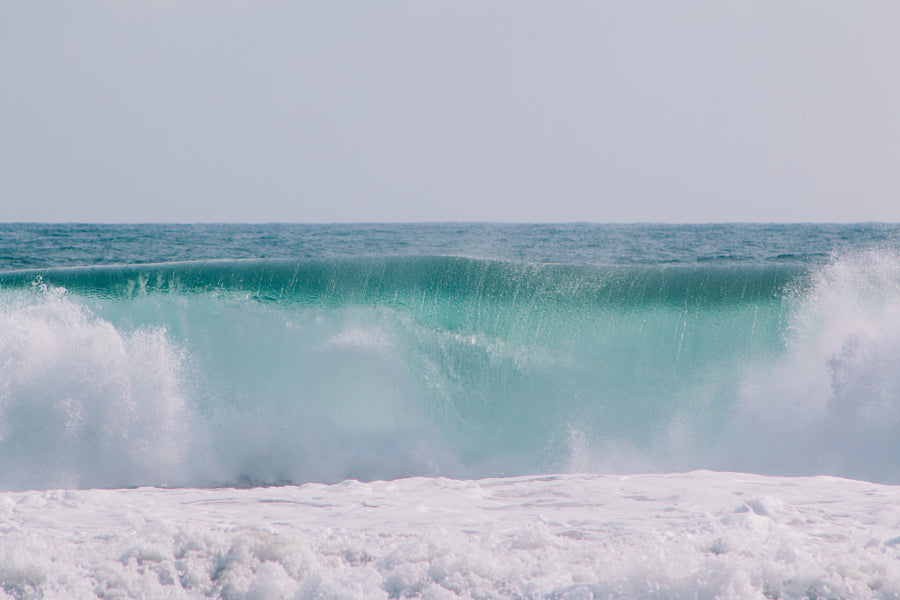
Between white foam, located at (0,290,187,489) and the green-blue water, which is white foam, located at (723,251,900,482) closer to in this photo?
the green-blue water

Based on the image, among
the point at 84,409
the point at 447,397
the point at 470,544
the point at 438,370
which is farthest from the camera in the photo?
the point at 438,370

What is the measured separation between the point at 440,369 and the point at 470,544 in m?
5.43

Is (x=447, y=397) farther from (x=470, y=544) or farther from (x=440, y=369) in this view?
(x=470, y=544)

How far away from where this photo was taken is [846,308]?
836 centimetres

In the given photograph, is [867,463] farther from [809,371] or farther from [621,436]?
[621,436]

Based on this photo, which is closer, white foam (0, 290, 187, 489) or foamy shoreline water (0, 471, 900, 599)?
foamy shoreline water (0, 471, 900, 599)

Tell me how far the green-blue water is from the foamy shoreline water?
3.39m

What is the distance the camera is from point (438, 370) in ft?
28.4

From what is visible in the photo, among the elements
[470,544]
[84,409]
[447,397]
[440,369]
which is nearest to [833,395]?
[447,397]

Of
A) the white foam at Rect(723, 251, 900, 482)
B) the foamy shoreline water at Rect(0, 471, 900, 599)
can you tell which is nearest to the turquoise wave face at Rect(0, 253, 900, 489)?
the white foam at Rect(723, 251, 900, 482)

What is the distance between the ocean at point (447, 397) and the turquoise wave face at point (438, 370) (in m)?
0.03

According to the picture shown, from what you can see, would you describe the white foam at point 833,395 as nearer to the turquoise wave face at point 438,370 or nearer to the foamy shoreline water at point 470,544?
the turquoise wave face at point 438,370

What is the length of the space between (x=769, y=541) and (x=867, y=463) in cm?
502

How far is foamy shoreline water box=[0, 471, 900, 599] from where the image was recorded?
2.84 meters
